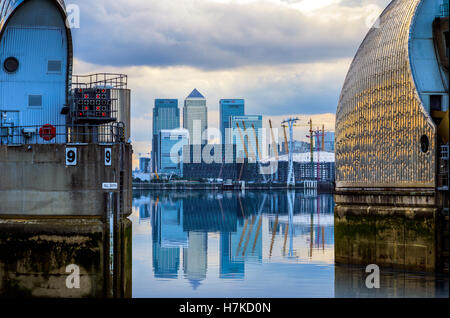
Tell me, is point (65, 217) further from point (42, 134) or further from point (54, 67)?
point (54, 67)

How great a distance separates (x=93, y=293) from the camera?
29.7m

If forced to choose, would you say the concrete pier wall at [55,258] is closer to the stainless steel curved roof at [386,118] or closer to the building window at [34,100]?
the building window at [34,100]

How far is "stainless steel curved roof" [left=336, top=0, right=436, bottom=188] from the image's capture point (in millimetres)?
36500

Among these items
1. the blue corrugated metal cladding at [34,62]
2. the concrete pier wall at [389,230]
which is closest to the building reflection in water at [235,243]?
the concrete pier wall at [389,230]

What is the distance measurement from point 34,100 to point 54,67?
2092 mm

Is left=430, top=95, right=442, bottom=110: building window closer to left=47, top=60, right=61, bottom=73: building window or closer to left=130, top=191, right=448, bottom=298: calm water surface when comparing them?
left=130, top=191, right=448, bottom=298: calm water surface

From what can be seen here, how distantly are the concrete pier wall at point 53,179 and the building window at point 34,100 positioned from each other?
5853mm

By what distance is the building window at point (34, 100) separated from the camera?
121 feet

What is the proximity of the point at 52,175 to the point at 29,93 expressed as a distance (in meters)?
7.75

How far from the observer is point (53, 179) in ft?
102

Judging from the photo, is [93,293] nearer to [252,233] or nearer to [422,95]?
[422,95]

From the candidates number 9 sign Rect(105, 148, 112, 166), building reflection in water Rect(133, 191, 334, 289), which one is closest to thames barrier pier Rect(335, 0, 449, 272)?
building reflection in water Rect(133, 191, 334, 289)

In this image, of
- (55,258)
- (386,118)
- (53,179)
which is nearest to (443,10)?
(386,118)
